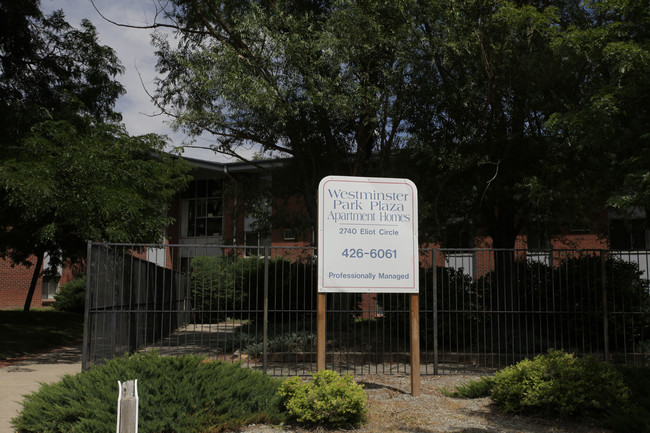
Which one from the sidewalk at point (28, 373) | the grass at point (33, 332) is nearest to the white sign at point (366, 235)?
the sidewalk at point (28, 373)

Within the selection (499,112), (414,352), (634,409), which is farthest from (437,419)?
(499,112)

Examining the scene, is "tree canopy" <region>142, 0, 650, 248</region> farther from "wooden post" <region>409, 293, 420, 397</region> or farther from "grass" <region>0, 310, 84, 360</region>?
"grass" <region>0, 310, 84, 360</region>

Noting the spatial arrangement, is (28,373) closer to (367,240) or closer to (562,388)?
(367,240)

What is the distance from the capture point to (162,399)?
630 centimetres

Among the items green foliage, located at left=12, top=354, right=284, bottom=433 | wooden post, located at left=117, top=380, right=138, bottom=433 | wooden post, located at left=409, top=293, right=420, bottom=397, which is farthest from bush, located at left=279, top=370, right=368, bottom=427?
wooden post, located at left=117, top=380, right=138, bottom=433

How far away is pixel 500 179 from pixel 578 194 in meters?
1.71

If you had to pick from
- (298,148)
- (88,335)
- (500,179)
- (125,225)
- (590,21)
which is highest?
(590,21)

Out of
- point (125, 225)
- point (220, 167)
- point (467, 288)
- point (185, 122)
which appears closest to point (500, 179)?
point (467, 288)

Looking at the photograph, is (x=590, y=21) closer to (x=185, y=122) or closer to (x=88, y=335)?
(x=185, y=122)

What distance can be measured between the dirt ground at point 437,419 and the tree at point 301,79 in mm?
6253

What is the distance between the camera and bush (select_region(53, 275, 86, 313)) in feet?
92.0

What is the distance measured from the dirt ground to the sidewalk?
12.2 ft

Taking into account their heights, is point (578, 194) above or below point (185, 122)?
below

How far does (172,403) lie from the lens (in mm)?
6281
